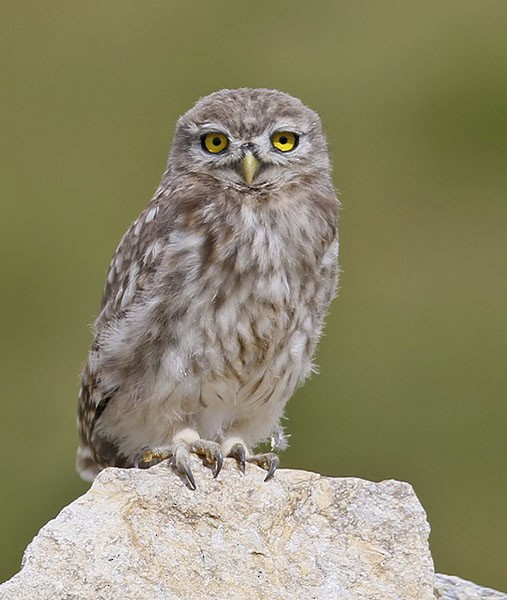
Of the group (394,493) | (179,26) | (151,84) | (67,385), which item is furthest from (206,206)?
(179,26)

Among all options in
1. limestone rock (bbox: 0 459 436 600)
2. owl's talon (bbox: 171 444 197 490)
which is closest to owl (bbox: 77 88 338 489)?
owl's talon (bbox: 171 444 197 490)

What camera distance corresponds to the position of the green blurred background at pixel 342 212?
30.2ft

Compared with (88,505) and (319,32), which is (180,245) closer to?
(88,505)

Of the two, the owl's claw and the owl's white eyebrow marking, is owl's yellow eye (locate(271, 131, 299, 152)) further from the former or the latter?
the owl's claw

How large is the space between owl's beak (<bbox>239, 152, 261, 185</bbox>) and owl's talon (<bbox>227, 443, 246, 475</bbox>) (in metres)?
0.79

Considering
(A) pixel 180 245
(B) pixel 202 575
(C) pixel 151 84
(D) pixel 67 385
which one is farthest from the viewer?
(C) pixel 151 84

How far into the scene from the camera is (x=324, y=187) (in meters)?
5.56

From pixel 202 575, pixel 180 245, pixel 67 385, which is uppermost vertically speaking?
pixel 180 245

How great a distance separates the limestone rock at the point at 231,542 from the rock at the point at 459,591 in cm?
25

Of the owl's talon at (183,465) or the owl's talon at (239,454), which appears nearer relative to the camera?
the owl's talon at (183,465)

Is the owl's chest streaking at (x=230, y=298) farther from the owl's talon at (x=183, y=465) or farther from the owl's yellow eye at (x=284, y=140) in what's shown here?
the owl's talon at (x=183, y=465)

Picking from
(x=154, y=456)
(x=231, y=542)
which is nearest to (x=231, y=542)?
(x=231, y=542)

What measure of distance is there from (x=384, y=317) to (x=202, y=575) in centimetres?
588

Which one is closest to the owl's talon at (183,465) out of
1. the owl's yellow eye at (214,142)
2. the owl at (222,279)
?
the owl at (222,279)
